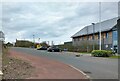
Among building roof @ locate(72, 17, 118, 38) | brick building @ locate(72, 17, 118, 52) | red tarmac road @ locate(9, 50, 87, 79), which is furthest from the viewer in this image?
building roof @ locate(72, 17, 118, 38)

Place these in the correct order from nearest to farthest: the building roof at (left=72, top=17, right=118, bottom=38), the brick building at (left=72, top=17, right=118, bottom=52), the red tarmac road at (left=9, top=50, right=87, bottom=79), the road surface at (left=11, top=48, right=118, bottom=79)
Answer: the red tarmac road at (left=9, top=50, right=87, bottom=79), the road surface at (left=11, top=48, right=118, bottom=79), the brick building at (left=72, top=17, right=118, bottom=52), the building roof at (left=72, top=17, right=118, bottom=38)

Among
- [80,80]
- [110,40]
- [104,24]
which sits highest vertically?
[104,24]

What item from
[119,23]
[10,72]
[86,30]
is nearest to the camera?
[10,72]

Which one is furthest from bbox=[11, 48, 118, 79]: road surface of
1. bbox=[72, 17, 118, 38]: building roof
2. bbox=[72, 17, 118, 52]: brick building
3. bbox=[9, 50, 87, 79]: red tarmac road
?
bbox=[72, 17, 118, 38]: building roof

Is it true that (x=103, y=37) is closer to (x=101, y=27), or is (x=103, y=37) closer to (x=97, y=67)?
(x=101, y=27)

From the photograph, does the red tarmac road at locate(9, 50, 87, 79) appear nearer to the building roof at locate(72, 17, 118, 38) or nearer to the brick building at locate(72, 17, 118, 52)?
the brick building at locate(72, 17, 118, 52)

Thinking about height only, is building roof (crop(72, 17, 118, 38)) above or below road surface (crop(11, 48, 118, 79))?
above

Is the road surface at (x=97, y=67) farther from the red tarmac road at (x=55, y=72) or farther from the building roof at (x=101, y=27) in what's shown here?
the building roof at (x=101, y=27)

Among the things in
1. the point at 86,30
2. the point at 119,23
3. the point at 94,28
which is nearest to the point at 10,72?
the point at 119,23

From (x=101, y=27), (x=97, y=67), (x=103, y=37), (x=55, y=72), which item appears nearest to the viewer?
(x=55, y=72)

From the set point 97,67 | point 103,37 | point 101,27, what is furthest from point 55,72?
point 101,27

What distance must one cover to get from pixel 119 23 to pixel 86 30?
27.4 meters

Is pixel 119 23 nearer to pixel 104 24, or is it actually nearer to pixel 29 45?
pixel 104 24

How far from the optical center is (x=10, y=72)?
17.5m
